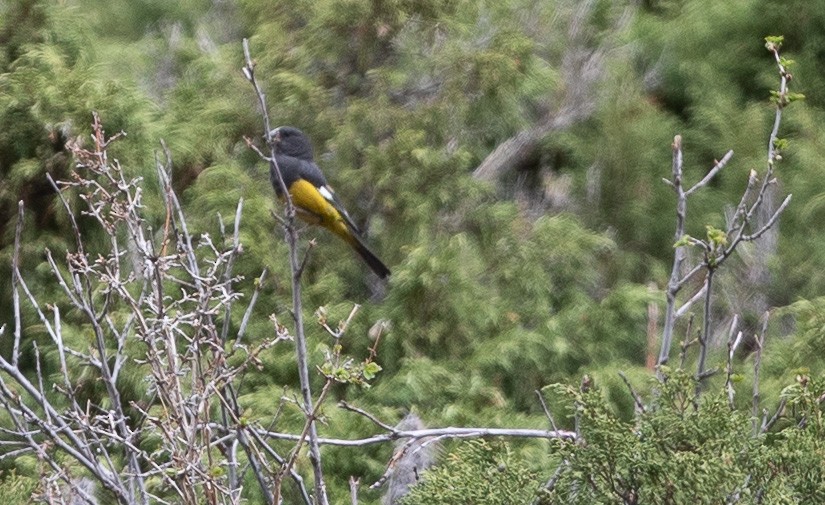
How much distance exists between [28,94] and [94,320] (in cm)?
334

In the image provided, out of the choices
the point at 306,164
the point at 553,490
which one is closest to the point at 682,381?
the point at 553,490

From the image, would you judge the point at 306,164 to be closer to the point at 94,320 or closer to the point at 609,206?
the point at 609,206

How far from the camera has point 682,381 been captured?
104 inches

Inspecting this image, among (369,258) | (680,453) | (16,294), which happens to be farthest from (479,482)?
(369,258)

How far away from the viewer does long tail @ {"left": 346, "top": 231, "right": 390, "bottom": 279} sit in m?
5.93

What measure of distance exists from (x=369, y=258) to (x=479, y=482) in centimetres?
324

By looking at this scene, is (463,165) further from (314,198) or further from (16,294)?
(16,294)

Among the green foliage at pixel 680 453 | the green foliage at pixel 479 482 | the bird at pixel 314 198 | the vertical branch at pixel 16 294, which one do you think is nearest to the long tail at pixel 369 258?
the bird at pixel 314 198

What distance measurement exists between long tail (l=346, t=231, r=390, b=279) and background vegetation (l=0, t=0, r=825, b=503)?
9 centimetres

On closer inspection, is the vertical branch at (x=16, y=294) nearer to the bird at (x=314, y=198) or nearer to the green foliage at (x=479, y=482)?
the green foliage at (x=479, y=482)

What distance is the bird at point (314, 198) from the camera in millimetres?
5938

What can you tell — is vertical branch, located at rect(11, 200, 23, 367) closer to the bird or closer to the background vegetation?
the background vegetation

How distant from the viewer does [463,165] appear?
252 inches

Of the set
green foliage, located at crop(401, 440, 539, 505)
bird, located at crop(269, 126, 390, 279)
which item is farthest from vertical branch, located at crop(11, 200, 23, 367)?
bird, located at crop(269, 126, 390, 279)
